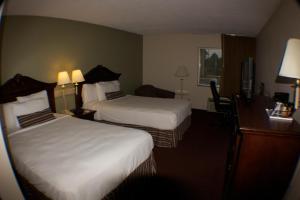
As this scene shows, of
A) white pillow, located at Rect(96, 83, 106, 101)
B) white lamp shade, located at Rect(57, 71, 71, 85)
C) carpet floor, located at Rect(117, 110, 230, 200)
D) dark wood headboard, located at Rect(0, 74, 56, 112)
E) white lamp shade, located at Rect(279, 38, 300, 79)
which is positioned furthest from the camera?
white pillow, located at Rect(96, 83, 106, 101)

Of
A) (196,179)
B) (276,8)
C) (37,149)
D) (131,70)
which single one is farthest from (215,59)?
(37,149)

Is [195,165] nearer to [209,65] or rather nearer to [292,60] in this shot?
[292,60]

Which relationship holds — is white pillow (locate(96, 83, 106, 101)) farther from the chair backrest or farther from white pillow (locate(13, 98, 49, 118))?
the chair backrest

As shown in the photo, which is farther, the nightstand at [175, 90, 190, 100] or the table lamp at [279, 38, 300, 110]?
the nightstand at [175, 90, 190, 100]

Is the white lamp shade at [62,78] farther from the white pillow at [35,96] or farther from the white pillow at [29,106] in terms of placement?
the white pillow at [29,106]

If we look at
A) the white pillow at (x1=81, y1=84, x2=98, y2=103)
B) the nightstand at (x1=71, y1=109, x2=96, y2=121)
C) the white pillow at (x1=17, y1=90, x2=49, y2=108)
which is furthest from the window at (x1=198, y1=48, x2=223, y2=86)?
the white pillow at (x1=17, y1=90, x2=49, y2=108)

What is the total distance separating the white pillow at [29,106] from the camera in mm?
2625

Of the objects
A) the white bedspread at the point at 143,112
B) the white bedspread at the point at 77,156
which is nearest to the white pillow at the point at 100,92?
the white bedspread at the point at 143,112

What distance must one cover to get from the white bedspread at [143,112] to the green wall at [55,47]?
0.66 meters

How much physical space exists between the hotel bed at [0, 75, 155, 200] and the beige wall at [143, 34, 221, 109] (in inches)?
153

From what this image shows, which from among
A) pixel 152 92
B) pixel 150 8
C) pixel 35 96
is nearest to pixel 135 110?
pixel 35 96

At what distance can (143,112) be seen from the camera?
363 centimetres

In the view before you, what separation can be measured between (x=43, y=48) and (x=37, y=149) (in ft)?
6.22

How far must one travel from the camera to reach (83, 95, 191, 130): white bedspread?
139 inches
